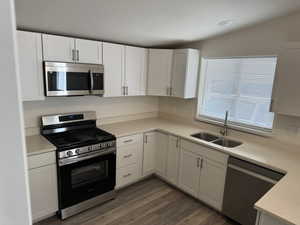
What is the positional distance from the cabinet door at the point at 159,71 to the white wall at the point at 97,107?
474mm

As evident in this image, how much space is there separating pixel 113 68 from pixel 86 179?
155 centimetres

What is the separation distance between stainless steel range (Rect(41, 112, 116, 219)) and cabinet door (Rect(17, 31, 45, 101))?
449 millimetres

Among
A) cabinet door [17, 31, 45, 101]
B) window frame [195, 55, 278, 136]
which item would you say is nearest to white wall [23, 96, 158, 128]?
cabinet door [17, 31, 45, 101]

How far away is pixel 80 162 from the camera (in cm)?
231

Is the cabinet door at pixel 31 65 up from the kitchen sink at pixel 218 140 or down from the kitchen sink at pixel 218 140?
up

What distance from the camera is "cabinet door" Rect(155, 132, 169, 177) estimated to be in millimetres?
3072

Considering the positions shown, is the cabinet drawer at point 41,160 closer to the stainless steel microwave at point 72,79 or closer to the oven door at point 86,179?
the oven door at point 86,179

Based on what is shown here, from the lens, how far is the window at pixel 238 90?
103 inches

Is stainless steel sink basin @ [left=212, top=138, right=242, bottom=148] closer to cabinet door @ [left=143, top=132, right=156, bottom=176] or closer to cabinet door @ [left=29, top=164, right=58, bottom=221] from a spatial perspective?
cabinet door @ [left=143, top=132, right=156, bottom=176]

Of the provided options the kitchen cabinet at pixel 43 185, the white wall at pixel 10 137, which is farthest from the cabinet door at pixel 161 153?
the white wall at pixel 10 137

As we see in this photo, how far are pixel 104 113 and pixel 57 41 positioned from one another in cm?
130

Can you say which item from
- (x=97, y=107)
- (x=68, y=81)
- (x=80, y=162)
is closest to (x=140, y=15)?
(x=68, y=81)

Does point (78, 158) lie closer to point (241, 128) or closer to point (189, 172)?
point (189, 172)

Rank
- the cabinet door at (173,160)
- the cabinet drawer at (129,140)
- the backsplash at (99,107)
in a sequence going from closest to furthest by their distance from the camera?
the backsplash at (99,107) → the cabinet drawer at (129,140) → the cabinet door at (173,160)
